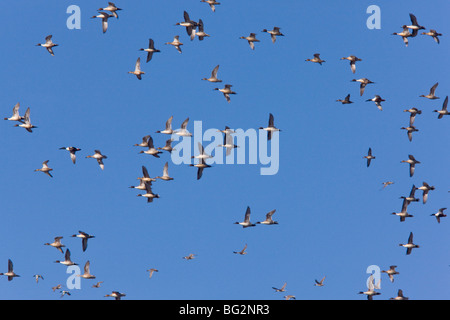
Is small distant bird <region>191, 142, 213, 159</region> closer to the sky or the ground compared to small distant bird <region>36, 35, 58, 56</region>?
closer to the ground

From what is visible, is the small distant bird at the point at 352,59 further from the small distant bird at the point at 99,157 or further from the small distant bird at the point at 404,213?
the small distant bird at the point at 99,157

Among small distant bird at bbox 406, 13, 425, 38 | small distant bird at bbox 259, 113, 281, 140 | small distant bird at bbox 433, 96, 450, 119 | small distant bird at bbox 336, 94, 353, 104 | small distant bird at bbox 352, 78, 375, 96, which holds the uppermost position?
small distant bird at bbox 406, 13, 425, 38

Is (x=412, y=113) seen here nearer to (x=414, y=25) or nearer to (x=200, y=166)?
(x=414, y=25)

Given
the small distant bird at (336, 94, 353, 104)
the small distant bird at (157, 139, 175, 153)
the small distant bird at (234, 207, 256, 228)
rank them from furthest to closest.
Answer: the small distant bird at (336, 94, 353, 104)
the small distant bird at (234, 207, 256, 228)
the small distant bird at (157, 139, 175, 153)

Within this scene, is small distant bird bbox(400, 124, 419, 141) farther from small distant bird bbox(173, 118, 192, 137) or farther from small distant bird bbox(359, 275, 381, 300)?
small distant bird bbox(173, 118, 192, 137)

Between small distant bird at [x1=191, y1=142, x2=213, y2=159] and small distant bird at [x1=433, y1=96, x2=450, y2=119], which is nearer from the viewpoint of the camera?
small distant bird at [x1=191, y1=142, x2=213, y2=159]

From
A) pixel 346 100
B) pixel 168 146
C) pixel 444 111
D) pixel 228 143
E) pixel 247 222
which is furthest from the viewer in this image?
pixel 346 100

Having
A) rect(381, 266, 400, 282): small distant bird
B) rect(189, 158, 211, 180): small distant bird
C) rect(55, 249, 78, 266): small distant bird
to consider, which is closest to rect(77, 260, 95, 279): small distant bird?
rect(55, 249, 78, 266): small distant bird

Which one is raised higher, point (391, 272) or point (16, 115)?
point (16, 115)

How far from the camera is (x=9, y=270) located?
68812 millimetres

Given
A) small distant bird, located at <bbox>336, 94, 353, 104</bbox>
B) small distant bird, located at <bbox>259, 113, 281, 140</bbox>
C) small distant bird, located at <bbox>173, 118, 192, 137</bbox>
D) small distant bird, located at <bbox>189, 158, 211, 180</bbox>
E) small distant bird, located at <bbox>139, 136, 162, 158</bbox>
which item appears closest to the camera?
small distant bird, located at <bbox>173, 118, 192, 137</bbox>

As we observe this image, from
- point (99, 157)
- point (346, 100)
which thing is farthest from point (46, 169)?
point (346, 100)
